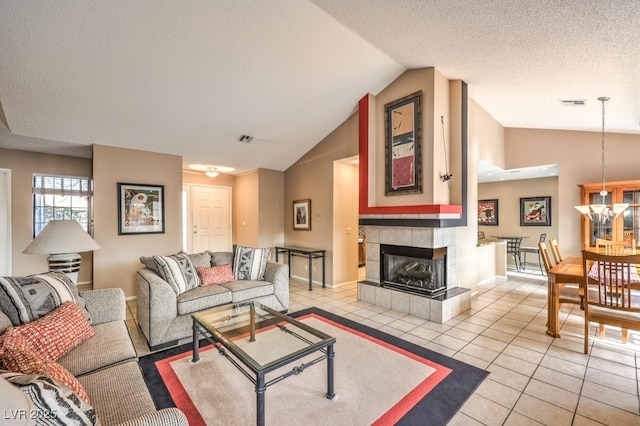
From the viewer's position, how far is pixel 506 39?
107 inches

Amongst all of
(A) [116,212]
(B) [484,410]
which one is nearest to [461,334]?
(B) [484,410]

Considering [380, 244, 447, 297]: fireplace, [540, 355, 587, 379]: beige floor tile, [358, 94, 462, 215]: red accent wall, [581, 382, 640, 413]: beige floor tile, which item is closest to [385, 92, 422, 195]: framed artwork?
[358, 94, 462, 215]: red accent wall

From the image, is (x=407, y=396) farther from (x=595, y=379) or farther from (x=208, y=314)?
(x=208, y=314)

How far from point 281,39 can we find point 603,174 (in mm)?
5818

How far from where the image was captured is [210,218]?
6.77m

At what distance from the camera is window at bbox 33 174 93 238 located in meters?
4.79

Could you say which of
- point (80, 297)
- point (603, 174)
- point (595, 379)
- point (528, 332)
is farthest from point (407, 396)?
point (603, 174)

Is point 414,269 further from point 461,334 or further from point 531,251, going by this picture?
point 531,251

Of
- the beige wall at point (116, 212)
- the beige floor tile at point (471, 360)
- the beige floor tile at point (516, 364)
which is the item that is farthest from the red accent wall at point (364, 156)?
the beige wall at point (116, 212)

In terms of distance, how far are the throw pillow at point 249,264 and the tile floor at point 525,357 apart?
76cm

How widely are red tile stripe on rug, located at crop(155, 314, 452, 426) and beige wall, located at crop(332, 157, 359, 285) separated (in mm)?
2523

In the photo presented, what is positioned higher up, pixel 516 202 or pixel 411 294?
pixel 516 202

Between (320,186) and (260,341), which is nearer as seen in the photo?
(260,341)

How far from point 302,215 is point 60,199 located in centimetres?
434
